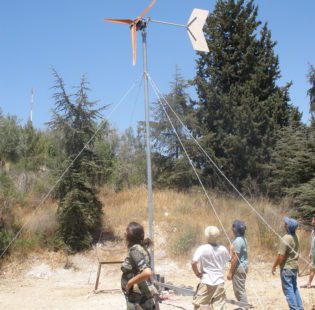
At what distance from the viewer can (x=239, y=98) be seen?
17734 millimetres

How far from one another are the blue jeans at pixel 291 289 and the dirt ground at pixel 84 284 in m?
1.06

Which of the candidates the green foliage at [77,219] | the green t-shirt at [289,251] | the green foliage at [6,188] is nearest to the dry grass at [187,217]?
the green foliage at [77,219]

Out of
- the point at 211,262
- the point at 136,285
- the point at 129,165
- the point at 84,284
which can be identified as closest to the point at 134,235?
the point at 136,285

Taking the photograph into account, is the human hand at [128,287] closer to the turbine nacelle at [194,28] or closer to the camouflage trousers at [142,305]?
the camouflage trousers at [142,305]

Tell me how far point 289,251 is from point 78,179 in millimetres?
7307

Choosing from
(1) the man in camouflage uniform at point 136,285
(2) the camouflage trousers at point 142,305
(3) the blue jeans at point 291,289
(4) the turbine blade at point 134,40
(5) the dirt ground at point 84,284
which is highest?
(4) the turbine blade at point 134,40

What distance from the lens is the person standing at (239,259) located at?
6.16 meters

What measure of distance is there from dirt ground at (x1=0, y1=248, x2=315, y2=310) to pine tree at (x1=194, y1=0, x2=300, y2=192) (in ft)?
21.8

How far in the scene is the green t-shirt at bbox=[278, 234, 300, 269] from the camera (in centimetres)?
613

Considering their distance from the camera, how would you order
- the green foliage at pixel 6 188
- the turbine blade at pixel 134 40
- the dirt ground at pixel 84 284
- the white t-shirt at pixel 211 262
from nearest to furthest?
the white t-shirt at pixel 211 262, the dirt ground at pixel 84 284, the turbine blade at pixel 134 40, the green foliage at pixel 6 188

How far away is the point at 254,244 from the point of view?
12.3 m

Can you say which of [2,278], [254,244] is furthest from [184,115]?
[2,278]

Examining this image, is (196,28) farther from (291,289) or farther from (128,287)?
(128,287)

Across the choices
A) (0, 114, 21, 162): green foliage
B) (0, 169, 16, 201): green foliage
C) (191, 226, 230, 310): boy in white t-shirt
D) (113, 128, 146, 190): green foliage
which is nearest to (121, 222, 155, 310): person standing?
(191, 226, 230, 310): boy in white t-shirt
